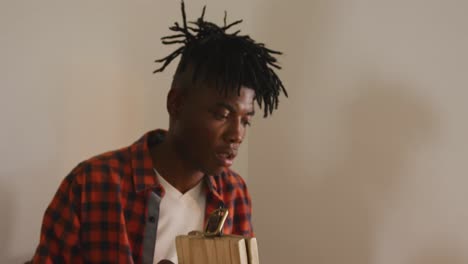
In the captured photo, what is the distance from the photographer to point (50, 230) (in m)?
0.83

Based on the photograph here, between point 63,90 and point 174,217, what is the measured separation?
392 millimetres

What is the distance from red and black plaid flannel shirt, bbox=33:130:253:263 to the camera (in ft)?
2.69

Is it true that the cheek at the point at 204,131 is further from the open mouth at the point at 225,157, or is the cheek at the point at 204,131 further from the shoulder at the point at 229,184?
the shoulder at the point at 229,184

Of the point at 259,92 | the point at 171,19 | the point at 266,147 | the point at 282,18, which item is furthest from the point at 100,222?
the point at 282,18

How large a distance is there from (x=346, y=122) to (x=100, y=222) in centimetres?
74

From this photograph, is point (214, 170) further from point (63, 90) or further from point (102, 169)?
point (63, 90)

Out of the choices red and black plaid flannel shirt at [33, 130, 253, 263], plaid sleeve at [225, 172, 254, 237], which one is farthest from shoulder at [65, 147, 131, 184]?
plaid sleeve at [225, 172, 254, 237]

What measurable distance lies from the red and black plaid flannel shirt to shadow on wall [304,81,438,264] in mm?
614

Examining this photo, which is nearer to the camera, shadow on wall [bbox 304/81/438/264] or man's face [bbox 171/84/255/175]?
man's face [bbox 171/84/255/175]

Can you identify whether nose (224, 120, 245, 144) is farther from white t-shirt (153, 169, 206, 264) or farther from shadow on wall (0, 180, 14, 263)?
shadow on wall (0, 180, 14, 263)

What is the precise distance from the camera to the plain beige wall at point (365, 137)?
1.17 m

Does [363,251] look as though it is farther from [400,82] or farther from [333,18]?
[333,18]

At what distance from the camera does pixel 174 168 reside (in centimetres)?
91

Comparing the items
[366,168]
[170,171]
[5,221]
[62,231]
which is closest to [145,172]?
[170,171]
